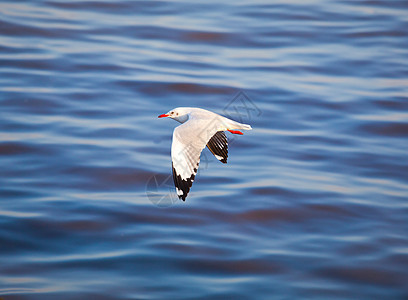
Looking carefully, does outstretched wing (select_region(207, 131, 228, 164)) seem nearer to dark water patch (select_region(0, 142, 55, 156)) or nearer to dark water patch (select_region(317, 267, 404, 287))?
dark water patch (select_region(317, 267, 404, 287))

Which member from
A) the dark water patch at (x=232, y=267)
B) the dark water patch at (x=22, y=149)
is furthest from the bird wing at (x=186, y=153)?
the dark water patch at (x=22, y=149)

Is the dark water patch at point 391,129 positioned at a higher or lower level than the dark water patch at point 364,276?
higher

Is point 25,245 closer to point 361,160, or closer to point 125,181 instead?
point 125,181

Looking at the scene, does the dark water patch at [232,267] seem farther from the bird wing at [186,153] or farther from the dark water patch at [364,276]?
the bird wing at [186,153]

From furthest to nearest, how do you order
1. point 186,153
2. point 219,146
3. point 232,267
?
point 232,267 < point 219,146 < point 186,153

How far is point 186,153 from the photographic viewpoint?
213 inches

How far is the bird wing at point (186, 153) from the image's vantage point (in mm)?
5254

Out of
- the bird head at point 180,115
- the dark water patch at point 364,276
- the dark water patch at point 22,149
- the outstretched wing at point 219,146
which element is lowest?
the dark water patch at point 364,276

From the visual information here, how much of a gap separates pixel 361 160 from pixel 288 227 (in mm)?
1955

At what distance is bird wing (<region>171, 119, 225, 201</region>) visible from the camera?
5254 mm

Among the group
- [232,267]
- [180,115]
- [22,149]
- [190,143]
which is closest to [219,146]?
[180,115]

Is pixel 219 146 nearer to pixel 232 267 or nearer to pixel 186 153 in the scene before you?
pixel 186 153

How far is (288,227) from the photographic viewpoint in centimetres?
830

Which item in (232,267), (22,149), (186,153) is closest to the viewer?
(186,153)
